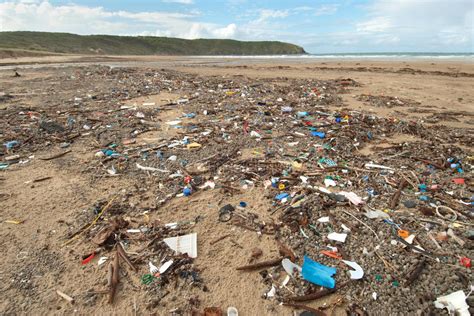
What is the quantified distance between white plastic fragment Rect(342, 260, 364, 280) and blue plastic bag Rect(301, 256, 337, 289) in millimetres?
147

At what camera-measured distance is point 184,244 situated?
2709 mm

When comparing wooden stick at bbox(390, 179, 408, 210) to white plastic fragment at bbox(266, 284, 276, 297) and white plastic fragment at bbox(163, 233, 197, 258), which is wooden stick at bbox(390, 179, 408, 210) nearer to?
white plastic fragment at bbox(266, 284, 276, 297)

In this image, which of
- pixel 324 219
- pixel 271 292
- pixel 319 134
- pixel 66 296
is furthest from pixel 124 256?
pixel 319 134

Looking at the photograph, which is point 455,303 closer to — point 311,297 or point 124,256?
point 311,297

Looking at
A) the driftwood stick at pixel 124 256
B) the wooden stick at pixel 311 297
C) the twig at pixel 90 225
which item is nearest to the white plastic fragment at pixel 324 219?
the wooden stick at pixel 311 297

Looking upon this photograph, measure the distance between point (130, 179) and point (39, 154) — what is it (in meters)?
2.32

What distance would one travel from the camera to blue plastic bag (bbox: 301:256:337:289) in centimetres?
224

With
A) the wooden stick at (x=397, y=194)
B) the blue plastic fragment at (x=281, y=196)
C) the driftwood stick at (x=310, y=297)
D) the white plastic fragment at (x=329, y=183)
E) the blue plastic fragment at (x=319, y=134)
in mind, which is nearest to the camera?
the driftwood stick at (x=310, y=297)

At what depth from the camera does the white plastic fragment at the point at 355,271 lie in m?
2.26

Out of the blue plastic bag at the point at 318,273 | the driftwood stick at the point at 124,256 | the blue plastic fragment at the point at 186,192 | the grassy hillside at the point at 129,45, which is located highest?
the grassy hillside at the point at 129,45

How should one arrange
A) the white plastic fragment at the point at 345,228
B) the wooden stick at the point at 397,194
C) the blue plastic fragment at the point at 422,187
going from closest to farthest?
the white plastic fragment at the point at 345,228 < the wooden stick at the point at 397,194 < the blue plastic fragment at the point at 422,187

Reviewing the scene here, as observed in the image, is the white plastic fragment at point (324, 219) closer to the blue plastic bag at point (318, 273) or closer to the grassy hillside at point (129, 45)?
the blue plastic bag at point (318, 273)

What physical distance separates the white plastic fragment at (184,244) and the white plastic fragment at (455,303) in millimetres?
2067

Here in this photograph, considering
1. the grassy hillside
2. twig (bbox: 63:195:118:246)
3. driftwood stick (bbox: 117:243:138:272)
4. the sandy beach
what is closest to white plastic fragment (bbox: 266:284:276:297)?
the sandy beach
